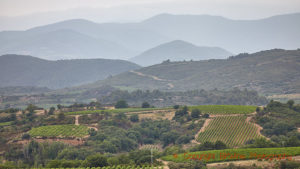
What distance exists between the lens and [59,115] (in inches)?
4323

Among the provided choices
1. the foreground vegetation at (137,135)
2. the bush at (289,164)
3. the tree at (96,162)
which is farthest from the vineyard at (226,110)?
the bush at (289,164)

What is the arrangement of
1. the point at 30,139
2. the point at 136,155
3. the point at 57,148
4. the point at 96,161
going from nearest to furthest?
the point at 96,161 → the point at 136,155 → the point at 57,148 → the point at 30,139

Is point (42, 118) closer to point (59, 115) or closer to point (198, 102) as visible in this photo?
point (59, 115)

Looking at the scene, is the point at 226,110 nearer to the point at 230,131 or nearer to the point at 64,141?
the point at 230,131

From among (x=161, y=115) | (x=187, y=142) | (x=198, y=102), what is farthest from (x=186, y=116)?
(x=198, y=102)

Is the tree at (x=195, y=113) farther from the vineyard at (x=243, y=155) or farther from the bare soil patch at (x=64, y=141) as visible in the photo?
the vineyard at (x=243, y=155)

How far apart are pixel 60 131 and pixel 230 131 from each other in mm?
41289

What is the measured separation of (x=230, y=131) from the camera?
314 ft

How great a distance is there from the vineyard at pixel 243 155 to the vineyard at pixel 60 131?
3617 centimetres

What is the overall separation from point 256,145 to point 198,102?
121048 mm

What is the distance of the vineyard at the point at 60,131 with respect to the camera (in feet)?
312

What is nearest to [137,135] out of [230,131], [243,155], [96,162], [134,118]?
[134,118]

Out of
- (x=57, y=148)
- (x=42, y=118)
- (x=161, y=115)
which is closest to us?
(x=57, y=148)

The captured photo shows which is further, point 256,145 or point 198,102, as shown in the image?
point 198,102
